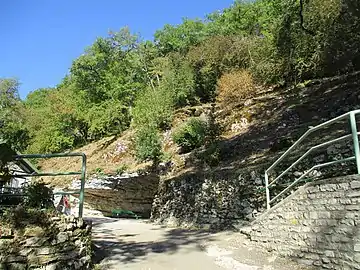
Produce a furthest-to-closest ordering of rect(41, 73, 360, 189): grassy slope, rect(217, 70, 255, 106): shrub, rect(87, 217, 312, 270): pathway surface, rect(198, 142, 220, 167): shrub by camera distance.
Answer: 1. rect(217, 70, 255, 106): shrub
2. rect(198, 142, 220, 167): shrub
3. rect(41, 73, 360, 189): grassy slope
4. rect(87, 217, 312, 270): pathway surface

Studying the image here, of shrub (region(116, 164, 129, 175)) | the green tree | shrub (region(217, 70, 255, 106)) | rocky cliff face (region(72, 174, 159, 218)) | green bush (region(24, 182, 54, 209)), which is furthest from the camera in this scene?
the green tree

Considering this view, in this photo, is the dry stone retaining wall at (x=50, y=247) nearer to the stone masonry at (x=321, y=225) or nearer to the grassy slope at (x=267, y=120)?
the stone masonry at (x=321, y=225)

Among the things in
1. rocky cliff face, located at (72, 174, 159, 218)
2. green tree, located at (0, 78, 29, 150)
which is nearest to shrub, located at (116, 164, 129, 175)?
rocky cliff face, located at (72, 174, 159, 218)

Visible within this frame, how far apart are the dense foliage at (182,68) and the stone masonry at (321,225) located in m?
7.99

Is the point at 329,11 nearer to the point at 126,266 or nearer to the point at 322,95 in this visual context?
the point at 322,95

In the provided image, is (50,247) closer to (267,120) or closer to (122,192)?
(267,120)

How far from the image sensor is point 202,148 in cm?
1403

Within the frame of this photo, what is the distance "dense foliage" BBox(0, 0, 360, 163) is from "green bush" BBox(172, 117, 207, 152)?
1219 mm

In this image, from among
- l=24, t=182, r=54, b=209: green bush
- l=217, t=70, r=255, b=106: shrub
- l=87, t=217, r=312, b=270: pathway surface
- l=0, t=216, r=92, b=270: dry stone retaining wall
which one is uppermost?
l=217, t=70, r=255, b=106: shrub

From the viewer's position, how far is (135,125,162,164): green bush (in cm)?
1469

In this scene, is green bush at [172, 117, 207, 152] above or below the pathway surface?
above

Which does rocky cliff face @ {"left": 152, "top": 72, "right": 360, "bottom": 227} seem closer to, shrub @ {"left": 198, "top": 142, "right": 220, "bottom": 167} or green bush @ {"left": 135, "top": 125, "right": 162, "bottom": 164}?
shrub @ {"left": 198, "top": 142, "right": 220, "bottom": 167}

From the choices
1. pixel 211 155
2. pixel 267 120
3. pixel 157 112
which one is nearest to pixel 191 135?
pixel 211 155

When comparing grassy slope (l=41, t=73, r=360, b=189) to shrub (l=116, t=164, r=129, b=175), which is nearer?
grassy slope (l=41, t=73, r=360, b=189)
